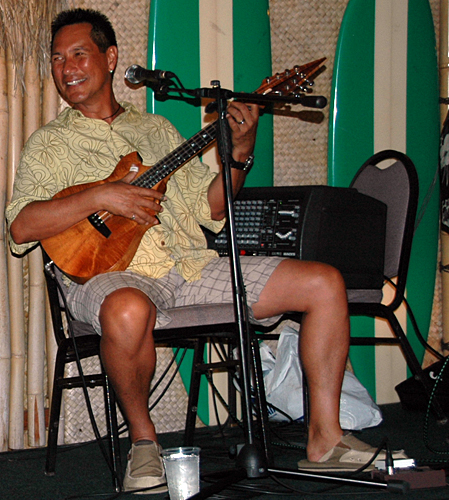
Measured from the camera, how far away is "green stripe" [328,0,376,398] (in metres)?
2.88

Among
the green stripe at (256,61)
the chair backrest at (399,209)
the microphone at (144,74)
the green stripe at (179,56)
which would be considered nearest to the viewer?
the microphone at (144,74)

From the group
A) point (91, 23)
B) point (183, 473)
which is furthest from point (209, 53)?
point (183, 473)

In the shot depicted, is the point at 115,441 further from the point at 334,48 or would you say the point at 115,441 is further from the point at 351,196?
the point at 334,48

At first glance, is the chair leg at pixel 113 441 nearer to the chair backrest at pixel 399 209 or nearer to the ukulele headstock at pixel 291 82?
the ukulele headstock at pixel 291 82

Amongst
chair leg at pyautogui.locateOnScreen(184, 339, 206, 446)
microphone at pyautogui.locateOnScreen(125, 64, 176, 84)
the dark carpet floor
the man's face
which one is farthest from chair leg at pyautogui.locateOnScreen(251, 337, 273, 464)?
the man's face

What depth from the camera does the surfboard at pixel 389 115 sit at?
2887 mm

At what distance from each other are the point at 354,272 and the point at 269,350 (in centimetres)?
51

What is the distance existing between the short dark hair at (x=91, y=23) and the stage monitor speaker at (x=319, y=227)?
68 centimetres

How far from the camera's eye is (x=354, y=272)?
2.29 m

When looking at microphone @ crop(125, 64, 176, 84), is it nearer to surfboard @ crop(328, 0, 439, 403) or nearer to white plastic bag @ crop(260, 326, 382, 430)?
white plastic bag @ crop(260, 326, 382, 430)

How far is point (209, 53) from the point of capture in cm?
267

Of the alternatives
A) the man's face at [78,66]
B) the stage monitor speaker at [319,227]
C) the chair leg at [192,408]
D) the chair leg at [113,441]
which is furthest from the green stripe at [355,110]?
the chair leg at [113,441]

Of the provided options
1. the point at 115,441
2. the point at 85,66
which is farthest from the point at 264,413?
the point at 85,66

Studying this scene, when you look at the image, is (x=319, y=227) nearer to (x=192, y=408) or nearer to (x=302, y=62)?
(x=192, y=408)
